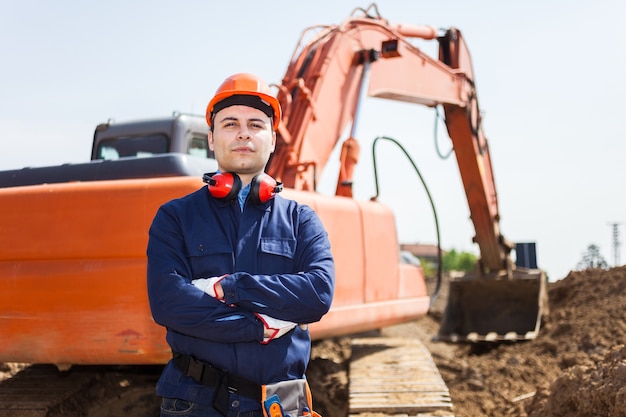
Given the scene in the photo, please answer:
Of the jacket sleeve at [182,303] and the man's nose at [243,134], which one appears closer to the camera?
the jacket sleeve at [182,303]

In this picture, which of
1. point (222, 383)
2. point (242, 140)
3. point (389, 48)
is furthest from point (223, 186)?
point (389, 48)

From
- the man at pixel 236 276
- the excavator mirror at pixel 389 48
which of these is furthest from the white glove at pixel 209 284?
the excavator mirror at pixel 389 48

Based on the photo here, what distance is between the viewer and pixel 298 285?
7.54ft

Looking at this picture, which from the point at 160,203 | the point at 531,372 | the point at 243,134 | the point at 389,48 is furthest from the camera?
the point at 531,372

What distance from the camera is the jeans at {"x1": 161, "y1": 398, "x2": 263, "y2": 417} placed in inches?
86.4

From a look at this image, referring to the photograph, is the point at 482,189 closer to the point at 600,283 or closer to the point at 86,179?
the point at 600,283

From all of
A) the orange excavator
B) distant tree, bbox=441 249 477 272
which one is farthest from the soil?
distant tree, bbox=441 249 477 272

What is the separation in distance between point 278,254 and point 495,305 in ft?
26.8

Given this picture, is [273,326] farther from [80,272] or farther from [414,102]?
[414,102]

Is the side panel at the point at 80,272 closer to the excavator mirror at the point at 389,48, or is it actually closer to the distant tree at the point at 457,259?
the excavator mirror at the point at 389,48

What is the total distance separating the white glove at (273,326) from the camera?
7.37ft

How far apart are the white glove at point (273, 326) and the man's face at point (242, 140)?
0.49 metres

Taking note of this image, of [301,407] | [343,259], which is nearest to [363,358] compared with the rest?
[343,259]

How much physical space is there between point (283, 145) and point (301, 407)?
3455 mm
